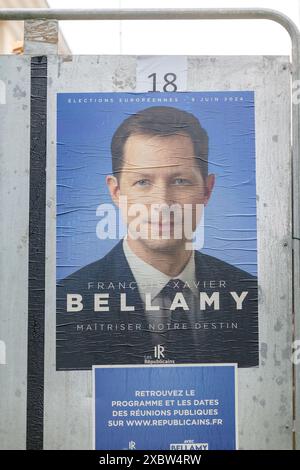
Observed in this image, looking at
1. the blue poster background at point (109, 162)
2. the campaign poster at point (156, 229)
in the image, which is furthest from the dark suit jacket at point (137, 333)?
the blue poster background at point (109, 162)

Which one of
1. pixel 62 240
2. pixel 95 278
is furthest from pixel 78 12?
pixel 95 278

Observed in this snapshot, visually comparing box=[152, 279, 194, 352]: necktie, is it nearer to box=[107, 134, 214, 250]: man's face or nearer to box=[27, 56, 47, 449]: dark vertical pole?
box=[107, 134, 214, 250]: man's face

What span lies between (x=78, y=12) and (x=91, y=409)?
69.0 inches

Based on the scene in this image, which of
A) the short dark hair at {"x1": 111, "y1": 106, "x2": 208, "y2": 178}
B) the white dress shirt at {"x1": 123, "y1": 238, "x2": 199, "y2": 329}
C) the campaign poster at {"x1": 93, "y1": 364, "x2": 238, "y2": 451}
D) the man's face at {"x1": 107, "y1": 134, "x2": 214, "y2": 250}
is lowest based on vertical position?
the campaign poster at {"x1": 93, "y1": 364, "x2": 238, "y2": 451}

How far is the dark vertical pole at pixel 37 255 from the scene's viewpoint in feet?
8.45

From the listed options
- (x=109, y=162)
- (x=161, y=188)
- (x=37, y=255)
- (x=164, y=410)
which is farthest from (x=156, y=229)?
(x=164, y=410)

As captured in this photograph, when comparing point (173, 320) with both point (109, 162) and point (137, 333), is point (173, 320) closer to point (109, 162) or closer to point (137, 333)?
point (137, 333)

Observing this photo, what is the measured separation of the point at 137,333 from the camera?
2.60 meters

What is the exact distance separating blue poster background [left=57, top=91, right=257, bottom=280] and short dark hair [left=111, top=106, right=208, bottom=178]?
2 cm

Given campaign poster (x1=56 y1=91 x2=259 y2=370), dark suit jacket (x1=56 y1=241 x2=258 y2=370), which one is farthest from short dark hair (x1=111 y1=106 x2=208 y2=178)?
dark suit jacket (x1=56 y1=241 x2=258 y2=370)

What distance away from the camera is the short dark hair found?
2.66 metres

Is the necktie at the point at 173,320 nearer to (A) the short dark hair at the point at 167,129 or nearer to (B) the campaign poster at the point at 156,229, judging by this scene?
(B) the campaign poster at the point at 156,229

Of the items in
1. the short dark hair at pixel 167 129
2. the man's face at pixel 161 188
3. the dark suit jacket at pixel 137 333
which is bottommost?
the dark suit jacket at pixel 137 333

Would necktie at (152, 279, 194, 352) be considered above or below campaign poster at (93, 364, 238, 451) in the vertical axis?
above
